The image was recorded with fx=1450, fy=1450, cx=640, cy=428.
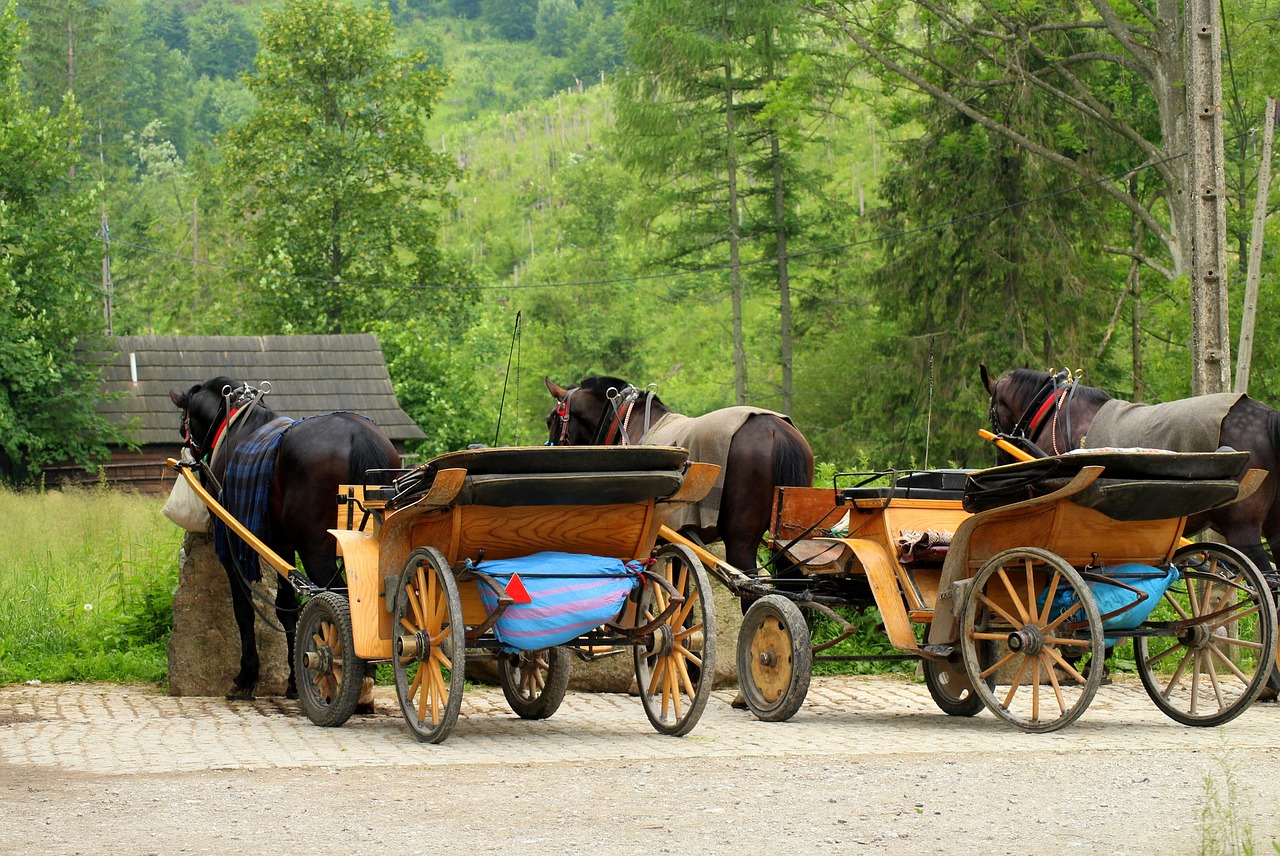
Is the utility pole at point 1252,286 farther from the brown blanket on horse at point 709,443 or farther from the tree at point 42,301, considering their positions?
the tree at point 42,301

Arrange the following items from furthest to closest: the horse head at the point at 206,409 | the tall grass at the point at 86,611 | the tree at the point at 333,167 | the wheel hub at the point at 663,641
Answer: the tree at the point at 333,167
the tall grass at the point at 86,611
the horse head at the point at 206,409
the wheel hub at the point at 663,641

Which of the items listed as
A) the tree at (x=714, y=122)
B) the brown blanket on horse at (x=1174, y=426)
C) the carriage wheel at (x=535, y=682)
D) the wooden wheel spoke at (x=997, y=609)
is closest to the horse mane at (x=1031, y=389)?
the brown blanket on horse at (x=1174, y=426)

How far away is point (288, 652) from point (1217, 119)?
8.68 meters

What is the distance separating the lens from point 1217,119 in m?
12.2

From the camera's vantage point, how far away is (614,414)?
11.0 meters

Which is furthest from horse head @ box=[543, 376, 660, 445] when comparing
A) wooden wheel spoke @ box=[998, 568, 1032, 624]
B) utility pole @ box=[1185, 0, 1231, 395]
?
utility pole @ box=[1185, 0, 1231, 395]

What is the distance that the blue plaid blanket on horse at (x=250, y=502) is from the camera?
362 inches

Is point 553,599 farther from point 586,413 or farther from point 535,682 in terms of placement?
point 586,413

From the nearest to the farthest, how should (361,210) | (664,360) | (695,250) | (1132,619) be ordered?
(1132,619), (695,250), (361,210), (664,360)

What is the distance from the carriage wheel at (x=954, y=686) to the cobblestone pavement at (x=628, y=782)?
182mm

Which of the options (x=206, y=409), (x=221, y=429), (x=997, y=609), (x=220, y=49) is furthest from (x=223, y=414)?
(x=220, y=49)

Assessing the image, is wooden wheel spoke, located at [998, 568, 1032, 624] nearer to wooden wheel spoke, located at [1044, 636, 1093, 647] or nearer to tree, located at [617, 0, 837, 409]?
wooden wheel spoke, located at [1044, 636, 1093, 647]

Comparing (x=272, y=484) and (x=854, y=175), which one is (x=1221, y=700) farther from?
(x=854, y=175)

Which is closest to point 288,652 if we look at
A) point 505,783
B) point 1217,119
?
point 505,783
